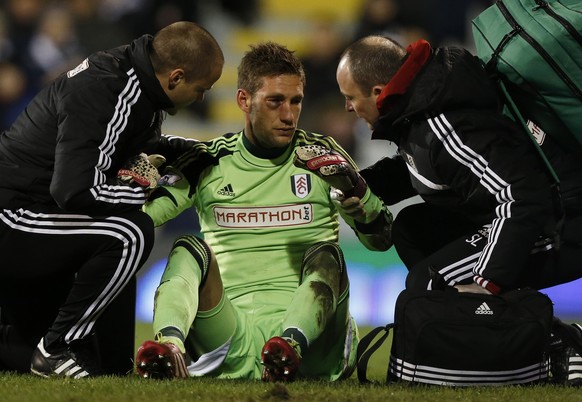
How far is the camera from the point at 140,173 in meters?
4.75

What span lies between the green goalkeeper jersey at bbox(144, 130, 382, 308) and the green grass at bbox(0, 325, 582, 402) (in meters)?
0.76

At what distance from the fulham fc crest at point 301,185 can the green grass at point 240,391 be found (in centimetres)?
107

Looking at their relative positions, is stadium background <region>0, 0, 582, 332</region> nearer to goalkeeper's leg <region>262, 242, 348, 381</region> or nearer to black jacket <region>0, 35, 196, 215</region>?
goalkeeper's leg <region>262, 242, 348, 381</region>

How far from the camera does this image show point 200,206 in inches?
210

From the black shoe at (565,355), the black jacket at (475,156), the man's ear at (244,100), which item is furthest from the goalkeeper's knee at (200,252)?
the black shoe at (565,355)

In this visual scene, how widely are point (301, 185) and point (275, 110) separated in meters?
0.38

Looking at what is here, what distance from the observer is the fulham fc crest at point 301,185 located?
5.23 meters

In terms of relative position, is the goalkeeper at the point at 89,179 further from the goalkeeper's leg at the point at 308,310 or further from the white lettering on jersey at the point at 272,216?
the goalkeeper's leg at the point at 308,310

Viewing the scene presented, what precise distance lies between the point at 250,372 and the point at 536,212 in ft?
4.78

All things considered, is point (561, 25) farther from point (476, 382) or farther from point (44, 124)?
point (44, 124)

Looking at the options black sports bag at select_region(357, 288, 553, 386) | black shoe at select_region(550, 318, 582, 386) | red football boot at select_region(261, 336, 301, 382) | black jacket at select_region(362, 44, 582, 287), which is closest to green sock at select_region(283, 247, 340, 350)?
red football boot at select_region(261, 336, 301, 382)

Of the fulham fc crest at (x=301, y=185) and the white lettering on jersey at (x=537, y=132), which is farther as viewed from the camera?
the fulham fc crest at (x=301, y=185)

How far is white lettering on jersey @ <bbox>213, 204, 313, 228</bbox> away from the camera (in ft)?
17.0

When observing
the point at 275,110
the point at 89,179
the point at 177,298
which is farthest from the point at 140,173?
the point at 275,110
